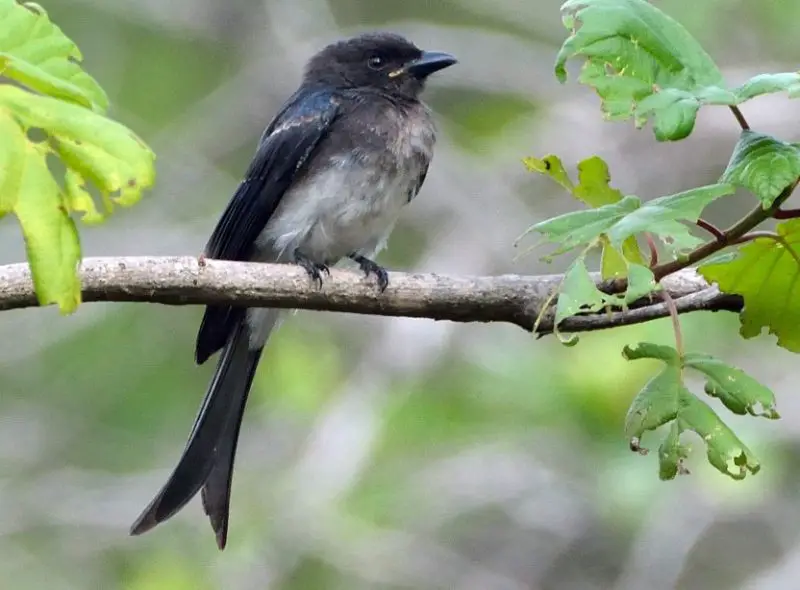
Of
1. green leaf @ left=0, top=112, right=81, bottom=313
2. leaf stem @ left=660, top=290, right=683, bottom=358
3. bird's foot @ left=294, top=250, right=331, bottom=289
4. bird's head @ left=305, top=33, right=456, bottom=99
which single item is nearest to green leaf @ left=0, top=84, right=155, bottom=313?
green leaf @ left=0, top=112, right=81, bottom=313

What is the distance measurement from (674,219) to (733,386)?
1.47 ft

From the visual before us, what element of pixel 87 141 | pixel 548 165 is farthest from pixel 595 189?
pixel 87 141

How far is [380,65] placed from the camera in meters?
4.47

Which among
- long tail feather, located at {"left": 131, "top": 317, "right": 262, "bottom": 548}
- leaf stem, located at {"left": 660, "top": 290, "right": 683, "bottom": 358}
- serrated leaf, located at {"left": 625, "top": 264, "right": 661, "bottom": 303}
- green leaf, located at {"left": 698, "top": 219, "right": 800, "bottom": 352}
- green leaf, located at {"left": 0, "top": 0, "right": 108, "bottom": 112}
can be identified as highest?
green leaf, located at {"left": 0, "top": 0, "right": 108, "bottom": 112}

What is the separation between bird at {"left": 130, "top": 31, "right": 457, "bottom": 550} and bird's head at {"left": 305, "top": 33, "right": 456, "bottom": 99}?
106 millimetres

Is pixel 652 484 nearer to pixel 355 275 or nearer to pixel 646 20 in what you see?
pixel 355 275

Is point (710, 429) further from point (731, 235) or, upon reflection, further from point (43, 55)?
point (43, 55)

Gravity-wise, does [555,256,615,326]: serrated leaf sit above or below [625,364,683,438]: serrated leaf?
above

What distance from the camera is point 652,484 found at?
5.08 metres

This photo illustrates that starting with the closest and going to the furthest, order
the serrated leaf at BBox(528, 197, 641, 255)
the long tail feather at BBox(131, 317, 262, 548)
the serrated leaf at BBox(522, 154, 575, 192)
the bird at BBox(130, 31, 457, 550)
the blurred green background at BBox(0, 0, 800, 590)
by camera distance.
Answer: the serrated leaf at BBox(528, 197, 641, 255) → the serrated leaf at BBox(522, 154, 575, 192) → the long tail feather at BBox(131, 317, 262, 548) → the bird at BBox(130, 31, 457, 550) → the blurred green background at BBox(0, 0, 800, 590)

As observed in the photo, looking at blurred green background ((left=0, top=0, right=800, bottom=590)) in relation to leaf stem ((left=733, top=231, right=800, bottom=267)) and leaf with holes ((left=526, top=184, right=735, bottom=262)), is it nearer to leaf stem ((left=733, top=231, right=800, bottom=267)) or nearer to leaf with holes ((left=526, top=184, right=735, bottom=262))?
leaf stem ((left=733, top=231, right=800, bottom=267))

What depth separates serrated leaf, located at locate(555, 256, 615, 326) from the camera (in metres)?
1.92

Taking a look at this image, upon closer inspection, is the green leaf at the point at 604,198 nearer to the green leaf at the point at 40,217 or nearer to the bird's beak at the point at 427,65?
the green leaf at the point at 40,217

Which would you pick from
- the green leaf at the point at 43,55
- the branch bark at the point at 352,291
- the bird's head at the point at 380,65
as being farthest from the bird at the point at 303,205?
the green leaf at the point at 43,55
